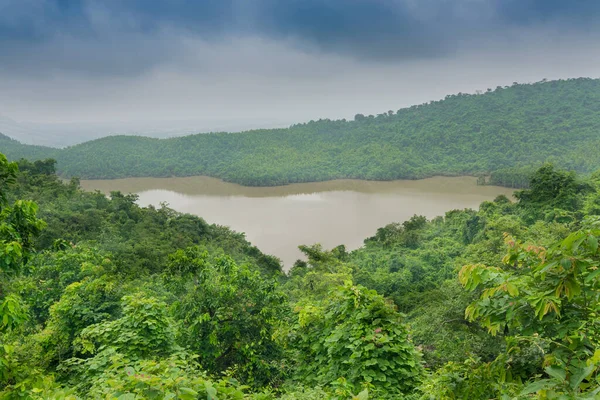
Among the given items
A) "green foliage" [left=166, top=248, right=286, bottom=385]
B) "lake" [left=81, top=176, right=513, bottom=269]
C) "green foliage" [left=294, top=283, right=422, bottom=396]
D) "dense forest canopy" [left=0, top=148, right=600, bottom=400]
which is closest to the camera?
"dense forest canopy" [left=0, top=148, right=600, bottom=400]

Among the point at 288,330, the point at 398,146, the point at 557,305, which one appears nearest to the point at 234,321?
the point at 288,330

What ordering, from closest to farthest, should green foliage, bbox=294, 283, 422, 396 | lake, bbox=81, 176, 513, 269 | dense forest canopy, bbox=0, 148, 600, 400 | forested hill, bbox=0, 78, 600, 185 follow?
dense forest canopy, bbox=0, 148, 600, 400
green foliage, bbox=294, 283, 422, 396
lake, bbox=81, 176, 513, 269
forested hill, bbox=0, 78, 600, 185

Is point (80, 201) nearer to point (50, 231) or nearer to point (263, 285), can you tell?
point (50, 231)

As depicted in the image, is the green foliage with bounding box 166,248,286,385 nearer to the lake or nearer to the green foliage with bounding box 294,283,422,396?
the green foliage with bounding box 294,283,422,396

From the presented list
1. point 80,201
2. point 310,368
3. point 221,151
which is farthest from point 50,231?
point 221,151

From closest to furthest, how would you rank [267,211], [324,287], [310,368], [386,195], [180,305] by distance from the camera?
[310,368]
[180,305]
[324,287]
[267,211]
[386,195]

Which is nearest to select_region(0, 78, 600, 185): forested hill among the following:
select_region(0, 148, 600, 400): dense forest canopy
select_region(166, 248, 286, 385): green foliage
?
select_region(0, 148, 600, 400): dense forest canopy

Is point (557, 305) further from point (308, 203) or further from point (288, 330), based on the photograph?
point (308, 203)
